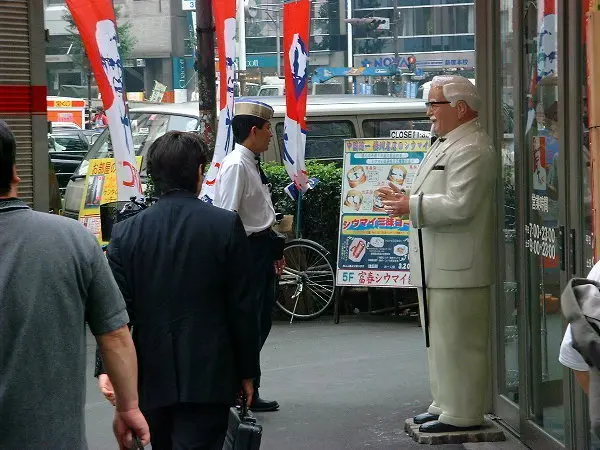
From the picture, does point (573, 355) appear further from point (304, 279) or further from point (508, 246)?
point (304, 279)

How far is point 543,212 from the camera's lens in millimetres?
5848

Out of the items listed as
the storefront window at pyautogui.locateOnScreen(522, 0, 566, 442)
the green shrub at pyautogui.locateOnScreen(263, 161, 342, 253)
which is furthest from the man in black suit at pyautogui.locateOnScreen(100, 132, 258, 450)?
the green shrub at pyautogui.locateOnScreen(263, 161, 342, 253)

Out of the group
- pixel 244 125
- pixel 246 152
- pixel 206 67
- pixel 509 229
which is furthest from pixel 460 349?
pixel 206 67

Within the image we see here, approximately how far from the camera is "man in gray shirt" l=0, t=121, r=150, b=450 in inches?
123

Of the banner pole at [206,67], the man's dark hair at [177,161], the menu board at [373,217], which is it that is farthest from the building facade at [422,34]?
the man's dark hair at [177,161]

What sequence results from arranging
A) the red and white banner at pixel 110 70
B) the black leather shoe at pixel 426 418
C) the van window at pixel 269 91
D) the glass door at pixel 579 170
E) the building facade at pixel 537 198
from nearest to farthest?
1. the glass door at pixel 579 170
2. the building facade at pixel 537 198
3. the black leather shoe at pixel 426 418
4. the red and white banner at pixel 110 70
5. the van window at pixel 269 91

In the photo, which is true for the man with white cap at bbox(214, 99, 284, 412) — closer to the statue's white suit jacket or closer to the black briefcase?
the statue's white suit jacket

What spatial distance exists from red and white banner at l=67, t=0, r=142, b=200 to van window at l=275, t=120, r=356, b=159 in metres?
5.91

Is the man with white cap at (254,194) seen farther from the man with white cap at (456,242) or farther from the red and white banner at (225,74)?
the red and white banner at (225,74)

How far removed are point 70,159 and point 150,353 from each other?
18250 millimetres

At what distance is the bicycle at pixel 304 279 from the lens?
11078 millimetres

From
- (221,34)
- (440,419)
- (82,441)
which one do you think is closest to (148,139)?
(221,34)

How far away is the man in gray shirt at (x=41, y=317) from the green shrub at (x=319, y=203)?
7996mm

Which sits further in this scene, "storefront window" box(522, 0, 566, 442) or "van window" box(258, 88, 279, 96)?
"van window" box(258, 88, 279, 96)
